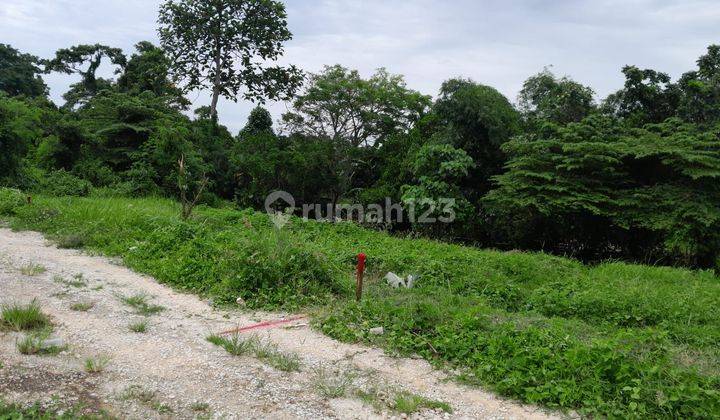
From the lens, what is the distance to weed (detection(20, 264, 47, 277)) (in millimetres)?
5902

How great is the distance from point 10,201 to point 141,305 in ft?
21.9

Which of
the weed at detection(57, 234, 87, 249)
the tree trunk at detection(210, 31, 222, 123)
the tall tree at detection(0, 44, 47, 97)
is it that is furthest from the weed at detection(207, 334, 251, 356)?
the tall tree at detection(0, 44, 47, 97)

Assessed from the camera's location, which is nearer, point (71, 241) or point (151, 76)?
point (71, 241)

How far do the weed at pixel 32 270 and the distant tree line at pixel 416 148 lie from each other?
14.2 feet

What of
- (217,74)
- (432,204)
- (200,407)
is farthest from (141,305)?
(217,74)

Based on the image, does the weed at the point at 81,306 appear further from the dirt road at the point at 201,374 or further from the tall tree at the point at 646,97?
the tall tree at the point at 646,97

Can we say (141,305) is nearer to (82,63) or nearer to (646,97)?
(646,97)

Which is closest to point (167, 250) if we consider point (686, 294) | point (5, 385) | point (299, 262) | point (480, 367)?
point (299, 262)

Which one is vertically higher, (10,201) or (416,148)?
(416,148)

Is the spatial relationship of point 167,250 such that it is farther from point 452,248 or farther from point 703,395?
point 703,395

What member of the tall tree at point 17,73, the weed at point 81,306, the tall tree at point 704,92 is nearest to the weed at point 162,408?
the weed at point 81,306
